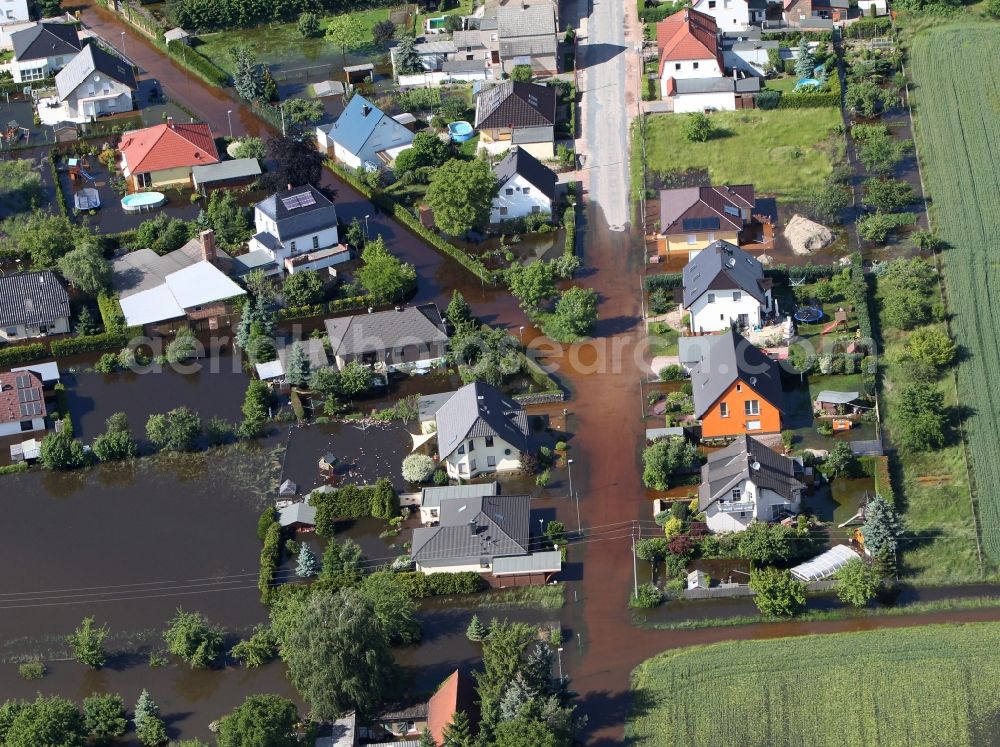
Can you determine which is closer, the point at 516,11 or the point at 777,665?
the point at 777,665

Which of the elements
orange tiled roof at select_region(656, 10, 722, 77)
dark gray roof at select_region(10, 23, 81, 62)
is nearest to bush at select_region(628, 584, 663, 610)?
orange tiled roof at select_region(656, 10, 722, 77)

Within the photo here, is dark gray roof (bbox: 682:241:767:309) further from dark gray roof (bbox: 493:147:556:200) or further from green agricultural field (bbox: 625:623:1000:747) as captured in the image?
green agricultural field (bbox: 625:623:1000:747)

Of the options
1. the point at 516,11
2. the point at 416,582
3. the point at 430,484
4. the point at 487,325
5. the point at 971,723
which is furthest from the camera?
the point at 516,11

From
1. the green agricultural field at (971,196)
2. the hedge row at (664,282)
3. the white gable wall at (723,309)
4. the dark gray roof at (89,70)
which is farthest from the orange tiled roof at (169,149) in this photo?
the green agricultural field at (971,196)

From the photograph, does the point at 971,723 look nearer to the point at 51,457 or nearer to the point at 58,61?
the point at 51,457

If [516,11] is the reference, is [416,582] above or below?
below

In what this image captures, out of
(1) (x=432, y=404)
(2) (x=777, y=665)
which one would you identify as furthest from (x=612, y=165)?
(2) (x=777, y=665)
